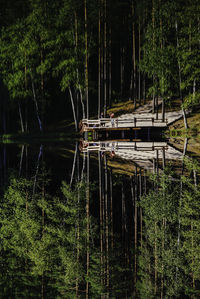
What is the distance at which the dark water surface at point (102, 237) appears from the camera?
337cm

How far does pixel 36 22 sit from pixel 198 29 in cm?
1431

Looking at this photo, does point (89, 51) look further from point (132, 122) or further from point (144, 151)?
point (144, 151)

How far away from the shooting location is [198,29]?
2252cm

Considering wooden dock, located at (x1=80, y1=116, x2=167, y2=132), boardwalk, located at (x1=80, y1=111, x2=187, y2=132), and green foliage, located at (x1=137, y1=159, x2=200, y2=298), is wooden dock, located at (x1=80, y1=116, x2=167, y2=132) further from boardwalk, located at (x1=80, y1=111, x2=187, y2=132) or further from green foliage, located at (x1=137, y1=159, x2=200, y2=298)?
green foliage, located at (x1=137, y1=159, x2=200, y2=298)

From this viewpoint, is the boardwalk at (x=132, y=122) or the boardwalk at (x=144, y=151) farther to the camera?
the boardwalk at (x=132, y=122)

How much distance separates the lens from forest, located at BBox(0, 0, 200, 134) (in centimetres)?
2316

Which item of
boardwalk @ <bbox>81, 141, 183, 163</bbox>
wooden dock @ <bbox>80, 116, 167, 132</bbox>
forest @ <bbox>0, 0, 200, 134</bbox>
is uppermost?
→ forest @ <bbox>0, 0, 200, 134</bbox>

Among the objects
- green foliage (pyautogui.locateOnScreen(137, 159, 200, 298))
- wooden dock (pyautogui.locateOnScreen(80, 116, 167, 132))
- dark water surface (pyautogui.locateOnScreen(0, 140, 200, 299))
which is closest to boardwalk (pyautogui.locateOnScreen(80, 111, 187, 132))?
wooden dock (pyautogui.locateOnScreen(80, 116, 167, 132))

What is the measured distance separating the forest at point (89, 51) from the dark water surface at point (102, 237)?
636 inches

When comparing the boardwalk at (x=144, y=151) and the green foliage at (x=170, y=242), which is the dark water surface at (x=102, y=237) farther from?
the boardwalk at (x=144, y=151)

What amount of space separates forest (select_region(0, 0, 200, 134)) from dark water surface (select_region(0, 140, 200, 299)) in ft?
53.0

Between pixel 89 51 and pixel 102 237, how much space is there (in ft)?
82.8

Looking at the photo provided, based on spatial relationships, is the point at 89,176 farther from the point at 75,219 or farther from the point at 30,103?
the point at 30,103

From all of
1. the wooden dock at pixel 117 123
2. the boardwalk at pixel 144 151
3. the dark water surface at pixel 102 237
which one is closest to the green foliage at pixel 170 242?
the dark water surface at pixel 102 237
